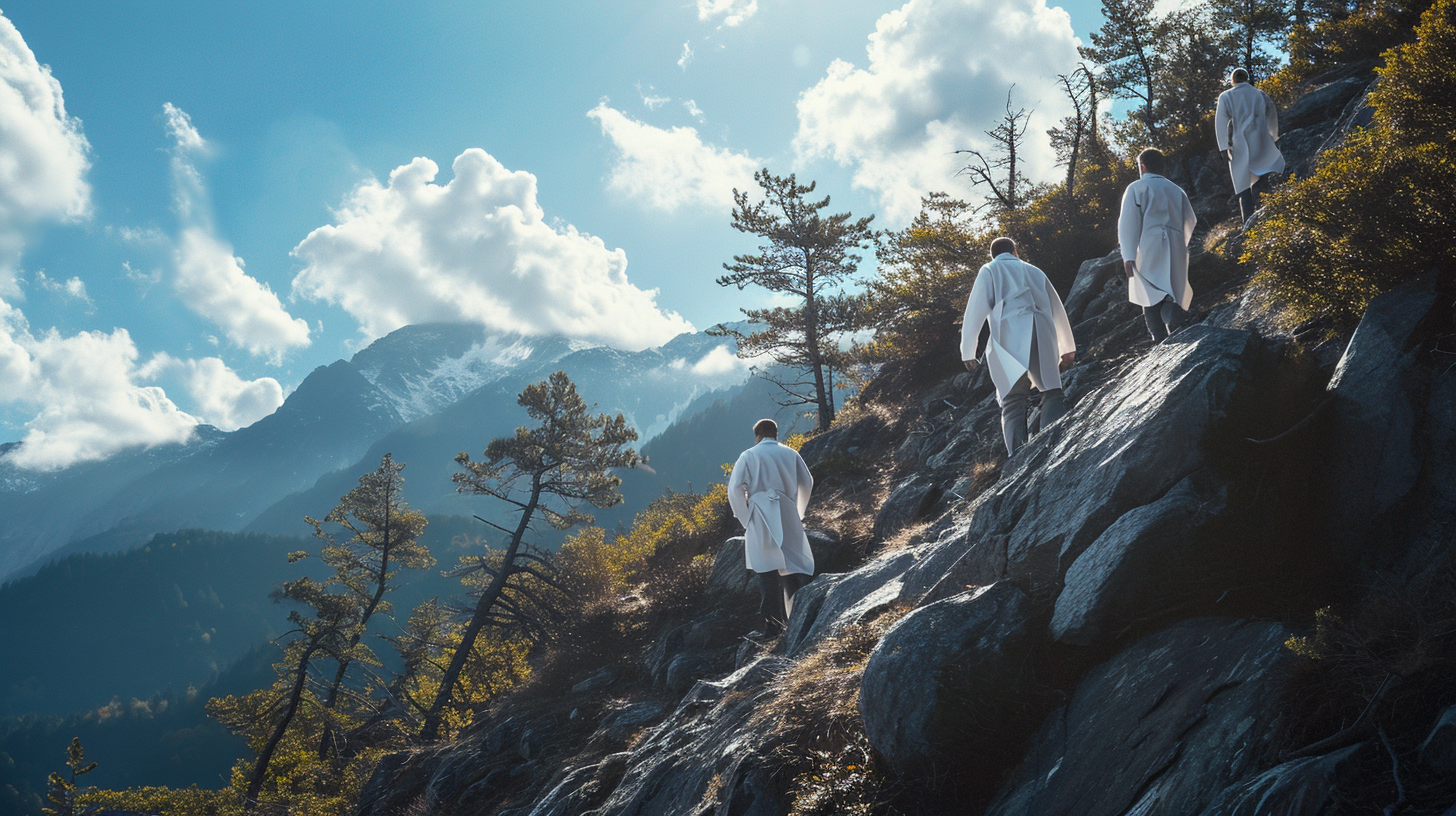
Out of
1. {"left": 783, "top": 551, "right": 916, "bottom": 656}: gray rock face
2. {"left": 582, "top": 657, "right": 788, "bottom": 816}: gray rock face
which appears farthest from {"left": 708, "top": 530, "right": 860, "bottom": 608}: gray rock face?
{"left": 582, "top": 657, "right": 788, "bottom": 816}: gray rock face

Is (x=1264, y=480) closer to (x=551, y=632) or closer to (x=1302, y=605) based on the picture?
(x=1302, y=605)

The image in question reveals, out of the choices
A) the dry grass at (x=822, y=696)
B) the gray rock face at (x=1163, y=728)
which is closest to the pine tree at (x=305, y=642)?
the dry grass at (x=822, y=696)

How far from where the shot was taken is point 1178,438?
11.2ft

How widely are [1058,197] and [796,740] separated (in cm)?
1568

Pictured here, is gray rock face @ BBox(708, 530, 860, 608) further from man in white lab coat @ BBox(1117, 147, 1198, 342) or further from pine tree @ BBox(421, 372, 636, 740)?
pine tree @ BBox(421, 372, 636, 740)

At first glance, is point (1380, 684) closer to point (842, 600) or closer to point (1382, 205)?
point (1382, 205)

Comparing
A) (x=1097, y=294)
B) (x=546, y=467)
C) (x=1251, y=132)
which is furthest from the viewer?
(x=546, y=467)

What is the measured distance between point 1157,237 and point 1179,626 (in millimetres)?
5197

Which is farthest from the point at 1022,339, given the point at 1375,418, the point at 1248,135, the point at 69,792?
the point at 69,792

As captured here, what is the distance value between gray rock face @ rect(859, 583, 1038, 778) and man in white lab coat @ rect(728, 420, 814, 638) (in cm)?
452

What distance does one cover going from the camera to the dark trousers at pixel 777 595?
841cm

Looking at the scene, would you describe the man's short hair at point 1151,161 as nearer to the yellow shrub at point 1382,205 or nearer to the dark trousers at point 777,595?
the yellow shrub at point 1382,205

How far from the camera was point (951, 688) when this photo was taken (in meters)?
3.24

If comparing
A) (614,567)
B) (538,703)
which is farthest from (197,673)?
(538,703)
